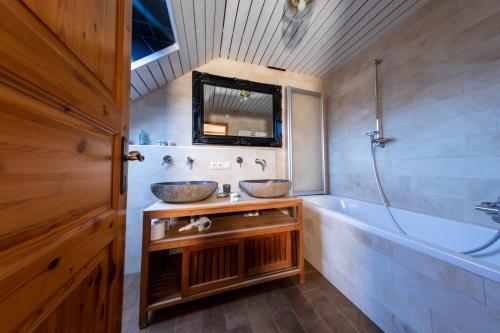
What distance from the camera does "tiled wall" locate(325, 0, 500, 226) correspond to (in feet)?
3.58

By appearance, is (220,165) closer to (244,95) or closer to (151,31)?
(244,95)

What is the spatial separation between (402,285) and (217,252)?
1.11m

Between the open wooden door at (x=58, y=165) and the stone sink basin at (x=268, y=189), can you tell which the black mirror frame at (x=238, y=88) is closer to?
the stone sink basin at (x=268, y=189)

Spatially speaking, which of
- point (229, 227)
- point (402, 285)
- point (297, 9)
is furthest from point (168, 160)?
point (402, 285)

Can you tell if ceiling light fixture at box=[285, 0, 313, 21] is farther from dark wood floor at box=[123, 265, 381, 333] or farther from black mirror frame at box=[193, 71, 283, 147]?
dark wood floor at box=[123, 265, 381, 333]

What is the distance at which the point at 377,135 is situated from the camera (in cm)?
168

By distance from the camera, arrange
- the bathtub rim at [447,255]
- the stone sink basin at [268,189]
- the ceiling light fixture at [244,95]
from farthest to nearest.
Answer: the ceiling light fixture at [244,95], the stone sink basin at [268,189], the bathtub rim at [447,255]

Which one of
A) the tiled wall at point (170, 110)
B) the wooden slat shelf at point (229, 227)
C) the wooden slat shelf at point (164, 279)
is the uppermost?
the tiled wall at point (170, 110)

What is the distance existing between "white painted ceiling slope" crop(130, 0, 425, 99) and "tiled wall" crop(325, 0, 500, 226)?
0.25 m

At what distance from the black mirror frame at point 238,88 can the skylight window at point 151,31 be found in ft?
1.41

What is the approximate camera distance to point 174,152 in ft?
5.24

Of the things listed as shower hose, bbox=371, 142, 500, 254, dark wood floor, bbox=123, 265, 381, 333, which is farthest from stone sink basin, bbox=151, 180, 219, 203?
shower hose, bbox=371, 142, 500, 254

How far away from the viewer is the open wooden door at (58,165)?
26 cm

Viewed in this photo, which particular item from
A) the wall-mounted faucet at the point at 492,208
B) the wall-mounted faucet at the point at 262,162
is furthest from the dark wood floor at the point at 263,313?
the wall-mounted faucet at the point at 262,162
